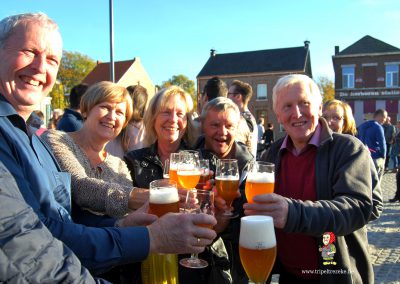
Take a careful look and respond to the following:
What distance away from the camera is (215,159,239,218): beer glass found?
2.40 m

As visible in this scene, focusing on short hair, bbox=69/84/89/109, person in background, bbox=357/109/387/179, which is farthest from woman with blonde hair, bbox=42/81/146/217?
person in background, bbox=357/109/387/179

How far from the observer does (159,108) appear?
3254 mm

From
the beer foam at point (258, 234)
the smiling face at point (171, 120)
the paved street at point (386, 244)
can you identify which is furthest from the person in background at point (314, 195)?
the paved street at point (386, 244)

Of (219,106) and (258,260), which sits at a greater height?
(219,106)

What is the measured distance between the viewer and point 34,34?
1.87 m

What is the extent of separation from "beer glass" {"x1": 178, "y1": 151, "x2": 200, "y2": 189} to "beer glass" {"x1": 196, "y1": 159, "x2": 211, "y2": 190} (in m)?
0.08

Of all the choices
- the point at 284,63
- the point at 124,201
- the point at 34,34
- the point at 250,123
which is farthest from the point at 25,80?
the point at 284,63

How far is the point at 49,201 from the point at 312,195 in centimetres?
164

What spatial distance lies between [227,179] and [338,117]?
13.8ft

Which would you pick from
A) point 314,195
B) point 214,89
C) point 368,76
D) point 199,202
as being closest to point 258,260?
point 199,202

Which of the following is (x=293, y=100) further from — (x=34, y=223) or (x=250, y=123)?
(x=250, y=123)

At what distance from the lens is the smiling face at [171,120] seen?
10.5 feet

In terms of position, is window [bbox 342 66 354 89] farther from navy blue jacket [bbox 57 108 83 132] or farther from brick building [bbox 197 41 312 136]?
navy blue jacket [bbox 57 108 83 132]

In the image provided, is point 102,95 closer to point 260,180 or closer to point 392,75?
point 260,180
